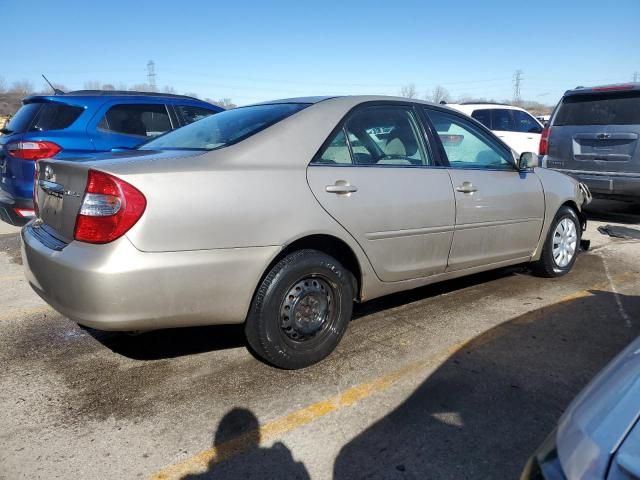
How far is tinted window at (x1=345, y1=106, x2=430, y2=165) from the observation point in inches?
135

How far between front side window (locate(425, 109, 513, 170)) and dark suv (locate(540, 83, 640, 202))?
3519 mm

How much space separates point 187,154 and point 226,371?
1296 millimetres

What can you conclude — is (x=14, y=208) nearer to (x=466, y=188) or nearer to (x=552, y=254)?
(x=466, y=188)

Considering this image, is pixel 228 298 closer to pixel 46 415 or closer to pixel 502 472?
pixel 46 415

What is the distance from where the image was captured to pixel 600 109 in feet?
24.1

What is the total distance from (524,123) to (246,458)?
10949 millimetres

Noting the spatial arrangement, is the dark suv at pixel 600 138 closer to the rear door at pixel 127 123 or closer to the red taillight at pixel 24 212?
the rear door at pixel 127 123

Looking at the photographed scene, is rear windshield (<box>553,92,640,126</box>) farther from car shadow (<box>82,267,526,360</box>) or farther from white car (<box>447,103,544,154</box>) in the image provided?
car shadow (<box>82,267,526,360</box>)

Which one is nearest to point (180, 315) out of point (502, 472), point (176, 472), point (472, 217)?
point (176, 472)

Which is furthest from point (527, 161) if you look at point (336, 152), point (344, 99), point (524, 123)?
point (524, 123)

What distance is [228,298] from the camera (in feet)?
9.09

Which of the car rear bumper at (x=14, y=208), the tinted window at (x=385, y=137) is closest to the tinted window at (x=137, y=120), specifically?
the car rear bumper at (x=14, y=208)

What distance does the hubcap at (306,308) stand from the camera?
305cm

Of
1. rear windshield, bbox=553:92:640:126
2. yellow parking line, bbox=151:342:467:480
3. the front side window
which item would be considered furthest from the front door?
rear windshield, bbox=553:92:640:126
